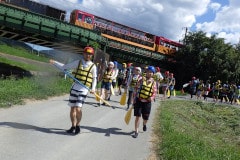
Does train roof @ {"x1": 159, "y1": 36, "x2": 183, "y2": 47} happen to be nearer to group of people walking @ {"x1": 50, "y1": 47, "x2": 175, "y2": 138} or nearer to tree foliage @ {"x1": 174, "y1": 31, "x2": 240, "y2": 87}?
tree foliage @ {"x1": 174, "y1": 31, "x2": 240, "y2": 87}

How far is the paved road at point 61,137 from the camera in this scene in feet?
23.3

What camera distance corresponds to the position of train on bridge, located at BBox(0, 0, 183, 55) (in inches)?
1654

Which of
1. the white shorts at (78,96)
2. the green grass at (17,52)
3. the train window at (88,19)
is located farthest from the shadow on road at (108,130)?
the green grass at (17,52)

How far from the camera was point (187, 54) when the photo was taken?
5688cm

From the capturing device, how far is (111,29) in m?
47.0

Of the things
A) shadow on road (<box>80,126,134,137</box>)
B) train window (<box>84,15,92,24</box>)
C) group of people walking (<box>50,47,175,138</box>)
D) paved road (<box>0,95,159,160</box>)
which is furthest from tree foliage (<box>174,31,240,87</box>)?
shadow on road (<box>80,126,134,137</box>)

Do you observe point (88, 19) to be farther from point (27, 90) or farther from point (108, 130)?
point (108, 130)

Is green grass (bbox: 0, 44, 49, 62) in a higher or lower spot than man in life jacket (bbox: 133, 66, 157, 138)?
higher

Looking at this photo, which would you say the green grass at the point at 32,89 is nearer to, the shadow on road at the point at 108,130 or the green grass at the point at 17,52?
the shadow on road at the point at 108,130

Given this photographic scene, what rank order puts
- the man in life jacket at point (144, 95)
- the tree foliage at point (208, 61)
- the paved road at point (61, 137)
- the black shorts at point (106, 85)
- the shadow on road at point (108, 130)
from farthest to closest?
the tree foliage at point (208, 61) → the black shorts at point (106, 85) → the man in life jacket at point (144, 95) → the shadow on road at point (108, 130) → the paved road at point (61, 137)

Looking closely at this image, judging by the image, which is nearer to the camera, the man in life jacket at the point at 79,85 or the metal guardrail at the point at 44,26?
the man in life jacket at the point at 79,85

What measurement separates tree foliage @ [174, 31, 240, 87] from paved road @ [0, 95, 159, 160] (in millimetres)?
45228

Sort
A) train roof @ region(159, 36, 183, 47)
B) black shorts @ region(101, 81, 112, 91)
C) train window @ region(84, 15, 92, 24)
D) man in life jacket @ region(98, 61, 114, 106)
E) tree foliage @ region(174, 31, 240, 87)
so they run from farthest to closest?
tree foliage @ region(174, 31, 240, 87) → train roof @ region(159, 36, 183, 47) → train window @ region(84, 15, 92, 24) → black shorts @ region(101, 81, 112, 91) → man in life jacket @ region(98, 61, 114, 106)

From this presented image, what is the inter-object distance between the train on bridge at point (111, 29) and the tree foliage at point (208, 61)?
2.22 meters
